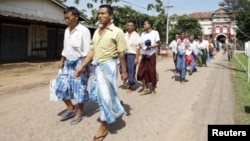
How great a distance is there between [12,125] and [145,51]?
4289 mm

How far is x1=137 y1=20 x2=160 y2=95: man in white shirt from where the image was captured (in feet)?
29.6

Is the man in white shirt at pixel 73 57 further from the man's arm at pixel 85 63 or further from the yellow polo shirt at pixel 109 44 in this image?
the yellow polo shirt at pixel 109 44

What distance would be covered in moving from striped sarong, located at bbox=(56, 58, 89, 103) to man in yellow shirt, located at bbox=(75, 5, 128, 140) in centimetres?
56

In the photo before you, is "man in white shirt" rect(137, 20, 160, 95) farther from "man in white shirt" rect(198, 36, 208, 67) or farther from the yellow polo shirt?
"man in white shirt" rect(198, 36, 208, 67)

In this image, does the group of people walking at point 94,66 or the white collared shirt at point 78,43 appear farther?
the white collared shirt at point 78,43

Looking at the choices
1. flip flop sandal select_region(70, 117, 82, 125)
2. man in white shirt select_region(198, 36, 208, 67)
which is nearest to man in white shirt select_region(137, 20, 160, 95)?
flip flop sandal select_region(70, 117, 82, 125)

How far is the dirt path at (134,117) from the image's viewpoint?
18.1 ft

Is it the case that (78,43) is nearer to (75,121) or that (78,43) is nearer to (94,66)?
(94,66)

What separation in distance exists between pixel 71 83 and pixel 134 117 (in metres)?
1.46

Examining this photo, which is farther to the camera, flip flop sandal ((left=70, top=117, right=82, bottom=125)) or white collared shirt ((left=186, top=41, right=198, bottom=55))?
white collared shirt ((left=186, top=41, right=198, bottom=55))

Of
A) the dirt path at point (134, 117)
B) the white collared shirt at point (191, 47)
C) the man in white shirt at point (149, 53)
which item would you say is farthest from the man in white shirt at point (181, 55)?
the man in white shirt at point (149, 53)

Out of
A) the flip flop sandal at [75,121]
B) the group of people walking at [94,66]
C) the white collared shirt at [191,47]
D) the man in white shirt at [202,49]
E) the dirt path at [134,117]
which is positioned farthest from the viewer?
the man in white shirt at [202,49]

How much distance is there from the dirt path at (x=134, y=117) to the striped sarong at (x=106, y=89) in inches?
15.2

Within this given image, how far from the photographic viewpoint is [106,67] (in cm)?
537
